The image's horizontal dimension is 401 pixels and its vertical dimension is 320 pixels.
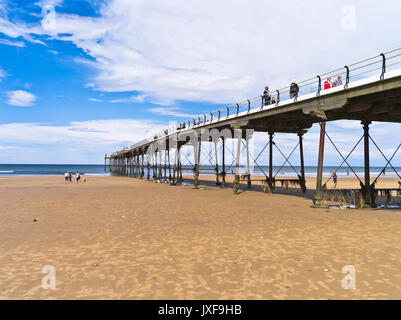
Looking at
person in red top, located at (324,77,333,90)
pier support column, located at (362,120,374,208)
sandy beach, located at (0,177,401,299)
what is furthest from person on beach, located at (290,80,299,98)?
sandy beach, located at (0,177,401,299)

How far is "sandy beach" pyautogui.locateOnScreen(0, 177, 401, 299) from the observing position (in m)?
5.41

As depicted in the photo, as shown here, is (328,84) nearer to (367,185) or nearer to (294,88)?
(294,88)

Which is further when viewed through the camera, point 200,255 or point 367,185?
point 367,185

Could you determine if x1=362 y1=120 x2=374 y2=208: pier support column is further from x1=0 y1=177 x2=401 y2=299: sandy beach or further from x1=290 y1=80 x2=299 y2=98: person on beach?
x1=290 y1=80 x2=299 y2=98: person on beach

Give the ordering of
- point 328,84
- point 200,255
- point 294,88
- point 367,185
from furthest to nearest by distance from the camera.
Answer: point 294,88 → point 367,185 → point 328,84 → point 200,255

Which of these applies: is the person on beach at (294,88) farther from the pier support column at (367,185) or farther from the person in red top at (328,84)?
the pier support column at (367,185)

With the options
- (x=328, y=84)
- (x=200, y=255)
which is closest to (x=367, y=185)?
(x=328, y=84)

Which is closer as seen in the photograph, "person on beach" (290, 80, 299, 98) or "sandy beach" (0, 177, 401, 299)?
"sandy beach" (0, 177, 401, 299)

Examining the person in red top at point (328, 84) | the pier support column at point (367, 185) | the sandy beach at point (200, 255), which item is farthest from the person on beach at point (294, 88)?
the sandy beach at point (200, 255)

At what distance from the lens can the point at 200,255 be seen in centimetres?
754
